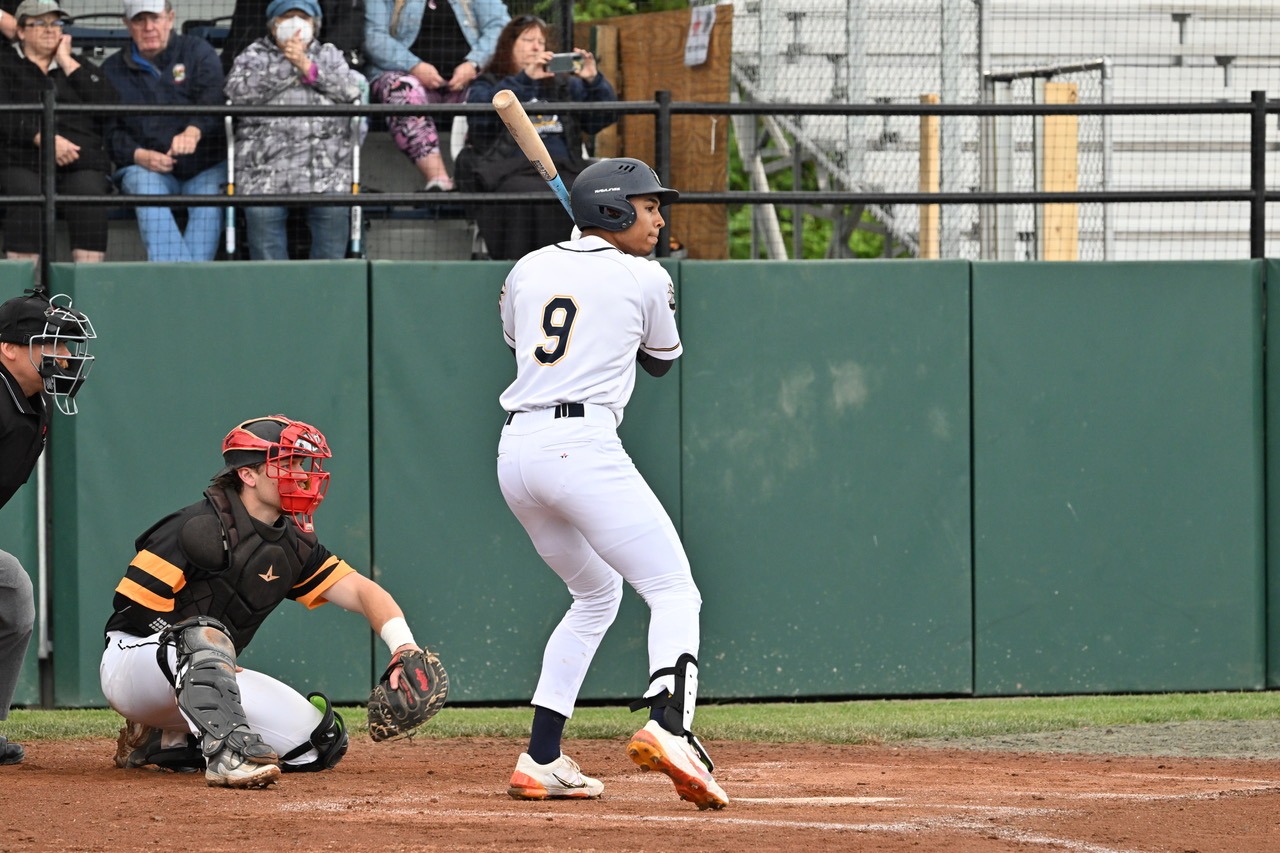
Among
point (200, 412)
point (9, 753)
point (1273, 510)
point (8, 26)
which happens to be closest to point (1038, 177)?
point (1273, 510)

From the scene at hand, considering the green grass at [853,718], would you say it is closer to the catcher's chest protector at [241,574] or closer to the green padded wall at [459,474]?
the green padded wall at [459,474]

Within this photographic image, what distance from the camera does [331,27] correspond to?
29.7ft

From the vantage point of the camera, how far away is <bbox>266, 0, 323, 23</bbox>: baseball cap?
8.62 metres

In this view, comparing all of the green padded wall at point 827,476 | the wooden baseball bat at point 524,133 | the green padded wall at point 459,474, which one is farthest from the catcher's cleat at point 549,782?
the green padded wall at point 827,476

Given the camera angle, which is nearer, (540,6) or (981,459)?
(981,459)

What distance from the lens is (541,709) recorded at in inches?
197

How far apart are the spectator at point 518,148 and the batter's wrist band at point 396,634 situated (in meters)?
3.02

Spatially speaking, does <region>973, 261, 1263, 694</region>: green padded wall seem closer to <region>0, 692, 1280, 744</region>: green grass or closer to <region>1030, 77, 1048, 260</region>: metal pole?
<region>0, 692, 1280, 744</region>: green grass

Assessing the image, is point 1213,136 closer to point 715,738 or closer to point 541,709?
point 715,738

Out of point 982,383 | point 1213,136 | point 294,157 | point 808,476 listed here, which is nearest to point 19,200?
point 294,157

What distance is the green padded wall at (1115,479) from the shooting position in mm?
7980

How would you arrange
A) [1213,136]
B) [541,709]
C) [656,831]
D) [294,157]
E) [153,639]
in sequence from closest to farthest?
1. [656,831]
2. [541,709]
3. [153,639]
4. [294,157]
5. [1213,136]

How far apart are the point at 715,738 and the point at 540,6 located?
17.1 ft

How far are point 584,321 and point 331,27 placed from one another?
4875mm
